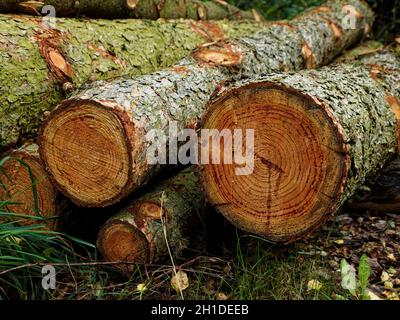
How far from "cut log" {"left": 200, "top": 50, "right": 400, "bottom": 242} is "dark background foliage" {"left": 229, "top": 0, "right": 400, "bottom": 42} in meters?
4.43

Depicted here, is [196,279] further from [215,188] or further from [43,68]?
[43,68]

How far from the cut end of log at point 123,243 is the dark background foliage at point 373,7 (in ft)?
15.9

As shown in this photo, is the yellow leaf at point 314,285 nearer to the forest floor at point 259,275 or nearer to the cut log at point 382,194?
the forest floor at point 259,275

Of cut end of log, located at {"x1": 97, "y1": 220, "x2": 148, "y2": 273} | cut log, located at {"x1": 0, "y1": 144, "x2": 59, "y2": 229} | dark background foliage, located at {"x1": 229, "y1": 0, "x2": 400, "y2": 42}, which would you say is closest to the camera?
cut end of log, located at {"x1": 97, "y1": 220, "x2": 148, "y2": 273}

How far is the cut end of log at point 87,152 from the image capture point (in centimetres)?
239

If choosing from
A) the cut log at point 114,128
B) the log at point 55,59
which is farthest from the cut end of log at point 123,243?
the log at point 55,59

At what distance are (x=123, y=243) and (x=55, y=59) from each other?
108 centimetres

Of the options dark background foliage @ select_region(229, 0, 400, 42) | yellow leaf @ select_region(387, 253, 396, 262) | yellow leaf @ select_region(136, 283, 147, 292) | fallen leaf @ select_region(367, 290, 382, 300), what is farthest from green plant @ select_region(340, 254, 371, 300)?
dark background foliage @ select_region(229, 0, 400, 42)

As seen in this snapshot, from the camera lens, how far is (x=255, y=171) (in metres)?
2.45

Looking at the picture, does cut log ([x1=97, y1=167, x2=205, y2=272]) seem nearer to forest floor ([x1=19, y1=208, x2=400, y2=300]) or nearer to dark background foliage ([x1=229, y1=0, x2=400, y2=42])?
forest floor ([x1=19, y1=208, x2=400, y2=300])

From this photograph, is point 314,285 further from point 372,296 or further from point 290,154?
point 290,154

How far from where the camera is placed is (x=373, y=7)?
655 cm

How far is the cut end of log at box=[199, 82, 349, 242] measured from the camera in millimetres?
2324
